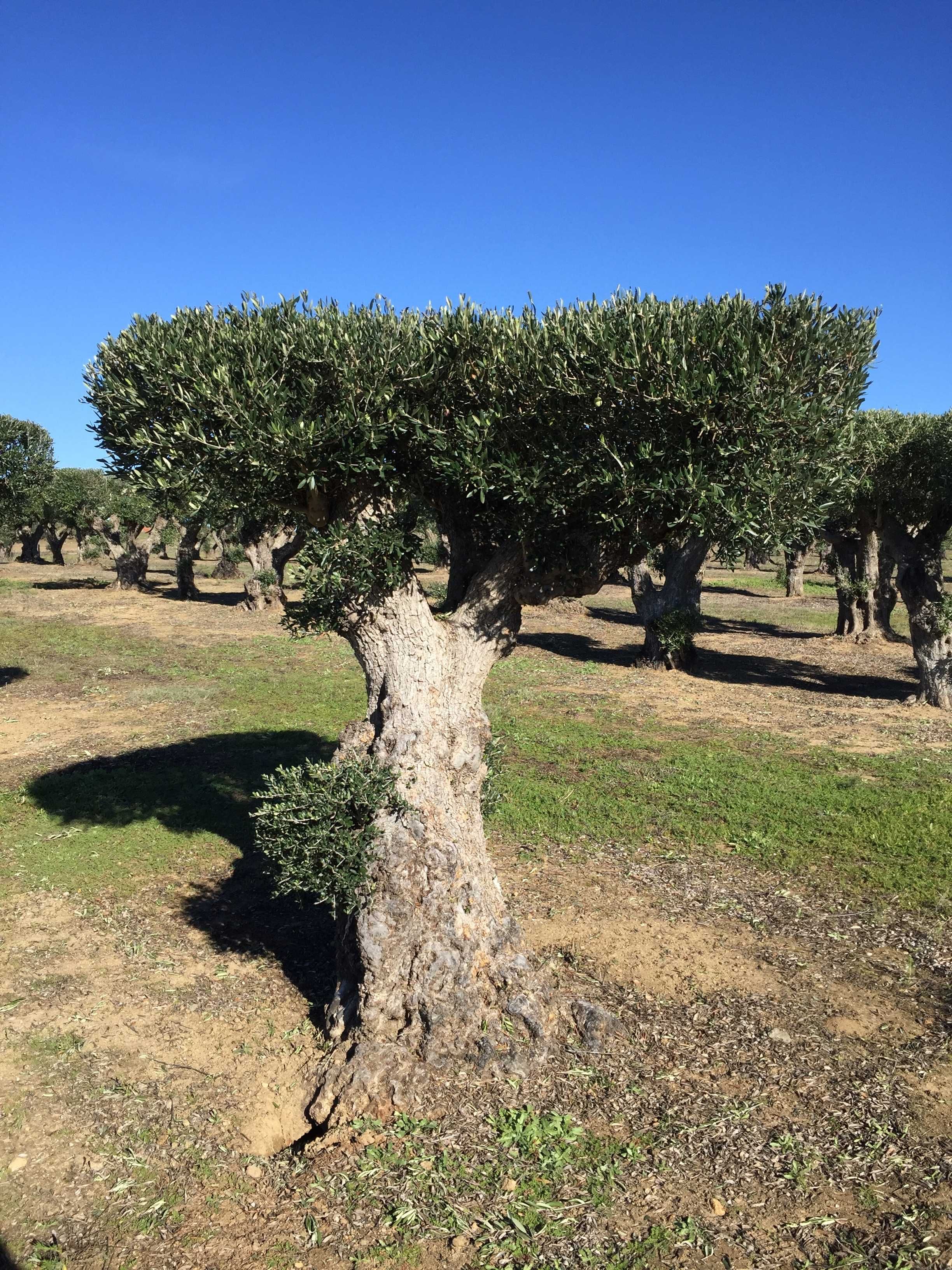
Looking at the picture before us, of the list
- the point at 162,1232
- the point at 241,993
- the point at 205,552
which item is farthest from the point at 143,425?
the point at 205,552

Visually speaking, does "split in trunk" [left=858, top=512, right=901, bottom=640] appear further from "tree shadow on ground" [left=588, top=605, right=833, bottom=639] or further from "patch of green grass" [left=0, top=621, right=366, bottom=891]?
"patch of green grass" [left=0, top=621, right=366, bottom=891]

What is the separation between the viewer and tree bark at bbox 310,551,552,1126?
321 inches

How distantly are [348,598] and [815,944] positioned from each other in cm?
684

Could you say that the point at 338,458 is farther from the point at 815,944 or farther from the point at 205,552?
the point at 205,552

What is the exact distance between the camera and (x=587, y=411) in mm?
8422

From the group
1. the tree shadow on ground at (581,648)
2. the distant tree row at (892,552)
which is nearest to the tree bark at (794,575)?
the distant tree row at (892,552)

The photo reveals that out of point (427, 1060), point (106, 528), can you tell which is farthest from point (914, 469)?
point (106, 528)

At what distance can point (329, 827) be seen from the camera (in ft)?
27.8

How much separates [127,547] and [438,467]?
38229mm

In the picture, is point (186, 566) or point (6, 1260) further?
point (186, 566)

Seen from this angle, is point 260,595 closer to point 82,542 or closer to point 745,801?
point 745,801

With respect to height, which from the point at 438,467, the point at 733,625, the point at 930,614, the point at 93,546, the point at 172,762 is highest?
the point at 438,467

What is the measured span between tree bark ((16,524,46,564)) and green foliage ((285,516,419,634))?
55856 millimetres

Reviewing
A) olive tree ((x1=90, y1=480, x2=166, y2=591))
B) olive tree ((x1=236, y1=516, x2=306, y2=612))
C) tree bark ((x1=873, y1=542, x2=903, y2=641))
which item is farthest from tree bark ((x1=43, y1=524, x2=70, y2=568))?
tree bark ((x1=873, y1=542, x2=903, y2=641))
